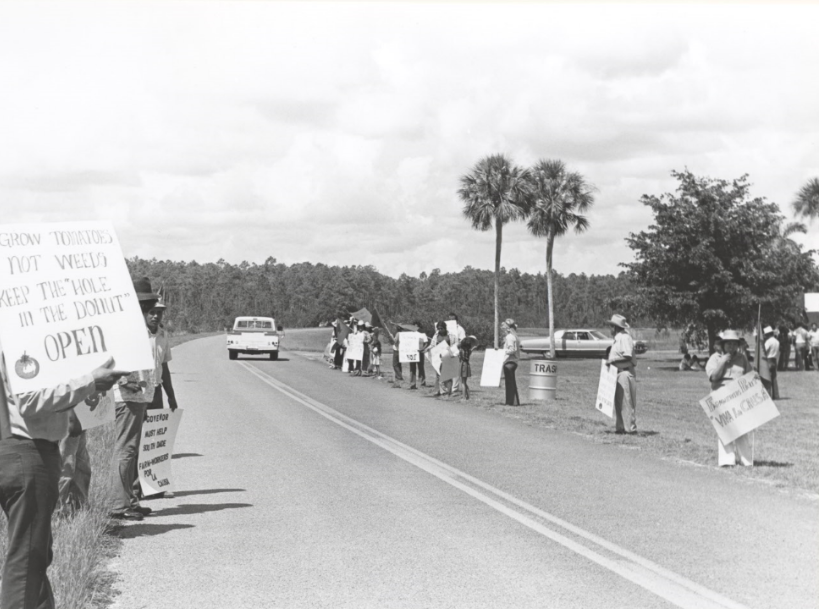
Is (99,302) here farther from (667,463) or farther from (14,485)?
(667,463)

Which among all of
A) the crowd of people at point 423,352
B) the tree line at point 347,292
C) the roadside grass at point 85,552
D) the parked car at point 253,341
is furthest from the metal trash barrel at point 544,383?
the tree line at point 347,292

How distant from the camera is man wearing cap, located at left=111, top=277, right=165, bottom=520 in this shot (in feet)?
A: 26.0

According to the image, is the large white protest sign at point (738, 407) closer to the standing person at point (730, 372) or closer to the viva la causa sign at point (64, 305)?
the standing person at point (730, 372)

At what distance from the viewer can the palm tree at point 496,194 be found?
51.9 meters

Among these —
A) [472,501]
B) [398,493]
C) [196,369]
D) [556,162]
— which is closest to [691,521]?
[472,501]

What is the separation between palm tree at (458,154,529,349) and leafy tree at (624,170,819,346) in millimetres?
14393

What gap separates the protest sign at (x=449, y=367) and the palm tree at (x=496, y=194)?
3028 cm

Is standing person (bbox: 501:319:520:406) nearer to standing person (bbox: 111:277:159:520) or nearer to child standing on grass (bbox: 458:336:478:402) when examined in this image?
child standing on grass (bbox: 458:336:478:402)

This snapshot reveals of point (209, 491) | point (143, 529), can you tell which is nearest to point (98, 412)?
point (143, 529)

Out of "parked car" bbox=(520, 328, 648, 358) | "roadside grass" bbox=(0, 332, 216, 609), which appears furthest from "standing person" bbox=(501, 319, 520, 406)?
"parked car" bbox=(520, 328, 648, 358)

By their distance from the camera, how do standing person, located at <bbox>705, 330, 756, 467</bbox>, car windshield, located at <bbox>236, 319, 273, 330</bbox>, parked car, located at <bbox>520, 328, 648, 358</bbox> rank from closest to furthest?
1. standing person, located at <bbox>705, 330, 756, 467</bbox>
2. car windshield, located at <bbox>236, 319, 273, 330</bbox>
3. parked car, located at <bbox>520, 328, 648, 358</bbox>

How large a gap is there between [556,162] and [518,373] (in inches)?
821

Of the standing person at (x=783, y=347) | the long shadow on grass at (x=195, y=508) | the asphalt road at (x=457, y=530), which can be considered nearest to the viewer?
the asphalt road at (x=457, y=530)

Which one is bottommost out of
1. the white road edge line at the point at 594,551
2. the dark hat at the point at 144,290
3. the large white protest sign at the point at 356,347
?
the white road edge line at the point at 594,551
